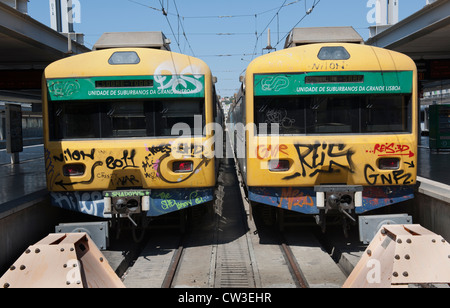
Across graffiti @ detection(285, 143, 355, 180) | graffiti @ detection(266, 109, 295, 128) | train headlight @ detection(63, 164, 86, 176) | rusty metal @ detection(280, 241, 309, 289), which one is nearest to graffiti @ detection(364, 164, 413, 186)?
graffiti @ detection(285, 143, 355, 180)

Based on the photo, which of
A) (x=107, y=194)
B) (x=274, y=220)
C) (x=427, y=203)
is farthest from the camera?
(x=274, y=220)

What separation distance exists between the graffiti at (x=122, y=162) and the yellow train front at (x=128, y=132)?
0.01m

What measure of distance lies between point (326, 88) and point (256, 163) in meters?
1.56

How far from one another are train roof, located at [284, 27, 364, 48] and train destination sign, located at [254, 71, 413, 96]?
4.79 feet

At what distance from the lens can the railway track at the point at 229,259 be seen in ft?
20.4

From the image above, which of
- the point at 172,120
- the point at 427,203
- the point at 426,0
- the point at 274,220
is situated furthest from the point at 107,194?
the point at 426,0

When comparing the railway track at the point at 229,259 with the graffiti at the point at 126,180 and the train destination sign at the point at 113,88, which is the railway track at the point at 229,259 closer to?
the graffiti at the point at 126,180

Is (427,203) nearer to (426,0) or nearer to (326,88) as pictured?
(326,88)

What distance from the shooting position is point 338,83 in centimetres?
702

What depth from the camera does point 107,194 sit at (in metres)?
6.95

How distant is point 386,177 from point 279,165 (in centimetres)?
163

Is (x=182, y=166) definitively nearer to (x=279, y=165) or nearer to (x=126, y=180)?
(x=126, y=180)

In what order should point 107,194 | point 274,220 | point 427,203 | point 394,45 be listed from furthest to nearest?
point 394,45 → point 274,220 → point 427,203 → point 107,194

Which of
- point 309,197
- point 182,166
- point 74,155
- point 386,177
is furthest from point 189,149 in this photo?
point 386,177
